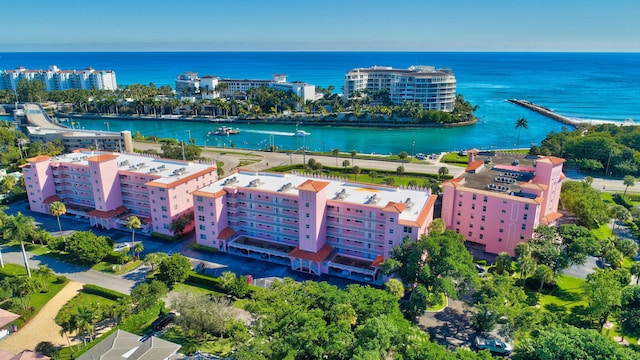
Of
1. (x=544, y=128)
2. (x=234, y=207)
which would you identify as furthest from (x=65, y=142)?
(x=544, y=128)

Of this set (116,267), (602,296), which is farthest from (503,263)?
(116,267)

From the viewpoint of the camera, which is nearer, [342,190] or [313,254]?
[313,254]

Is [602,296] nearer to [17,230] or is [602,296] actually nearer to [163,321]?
[163,321]

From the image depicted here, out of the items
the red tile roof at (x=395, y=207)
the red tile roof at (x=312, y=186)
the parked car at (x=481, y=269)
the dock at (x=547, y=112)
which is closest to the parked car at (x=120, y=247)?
the red tile roof at (x=312, y=186)

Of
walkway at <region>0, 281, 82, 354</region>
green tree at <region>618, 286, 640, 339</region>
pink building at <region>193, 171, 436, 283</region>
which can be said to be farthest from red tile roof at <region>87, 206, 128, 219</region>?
green tree at <region>618, 286, 640, 339</region>

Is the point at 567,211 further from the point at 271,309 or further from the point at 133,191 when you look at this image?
the point at 133,191

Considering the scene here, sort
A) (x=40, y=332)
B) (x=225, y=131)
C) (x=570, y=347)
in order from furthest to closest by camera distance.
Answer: (x=225, y=131) < (x=40, y=332) < (x=570, y=347)

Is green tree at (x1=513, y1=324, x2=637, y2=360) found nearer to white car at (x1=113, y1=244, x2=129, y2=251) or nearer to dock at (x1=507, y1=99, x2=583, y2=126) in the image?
white car at (x1=113, y1=244, x2=129, y2=251)
